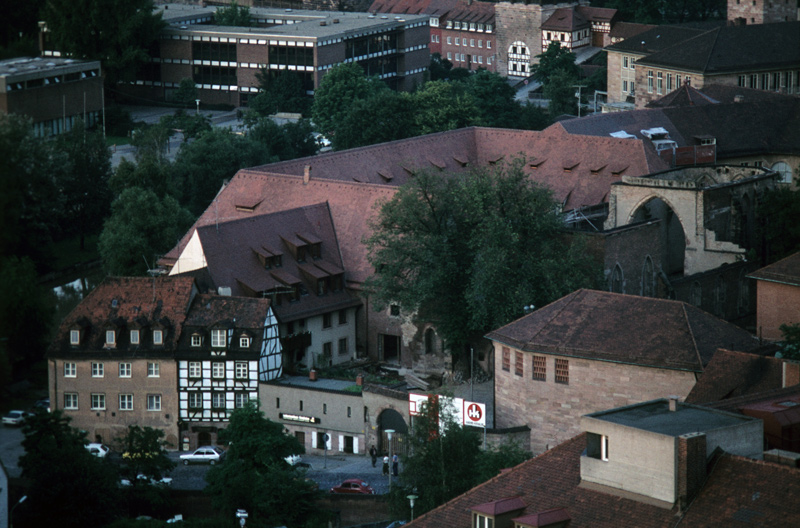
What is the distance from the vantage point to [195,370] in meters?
59.2

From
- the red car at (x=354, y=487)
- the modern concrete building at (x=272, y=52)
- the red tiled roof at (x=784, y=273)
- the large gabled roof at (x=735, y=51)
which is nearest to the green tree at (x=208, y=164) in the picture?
the modern concrete building at (x=272, y=52)

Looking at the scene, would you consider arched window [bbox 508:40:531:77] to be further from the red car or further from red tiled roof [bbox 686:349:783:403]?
red tiled roof [bbox 686:349:783:403]

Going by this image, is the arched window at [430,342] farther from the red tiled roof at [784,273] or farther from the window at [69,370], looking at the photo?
the window at [69,370]

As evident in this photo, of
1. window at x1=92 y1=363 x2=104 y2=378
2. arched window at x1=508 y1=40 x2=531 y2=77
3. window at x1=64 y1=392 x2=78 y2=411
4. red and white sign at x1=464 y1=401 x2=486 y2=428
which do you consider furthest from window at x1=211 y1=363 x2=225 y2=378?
arched window at x1=508 y1=40 x2=531 y2=77

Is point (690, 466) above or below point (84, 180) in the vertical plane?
below

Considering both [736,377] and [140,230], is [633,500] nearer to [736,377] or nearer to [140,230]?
[736,377]

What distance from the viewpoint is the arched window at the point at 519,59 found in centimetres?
15738

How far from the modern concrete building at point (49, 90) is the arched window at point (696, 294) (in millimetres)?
49068

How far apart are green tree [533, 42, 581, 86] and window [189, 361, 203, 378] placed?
8247 centimetres

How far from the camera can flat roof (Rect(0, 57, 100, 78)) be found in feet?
36.6

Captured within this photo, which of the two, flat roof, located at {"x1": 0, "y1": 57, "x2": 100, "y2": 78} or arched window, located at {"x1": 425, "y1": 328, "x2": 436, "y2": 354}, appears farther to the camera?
arched window, located at {"x1": 425, "y1": 328, "x2": 436, "y2": 354}

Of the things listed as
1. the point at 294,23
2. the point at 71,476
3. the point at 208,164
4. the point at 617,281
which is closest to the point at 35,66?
the point at 71,476

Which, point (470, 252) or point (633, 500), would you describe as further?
point (470, 252)

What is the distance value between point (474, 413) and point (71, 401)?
18.6m
